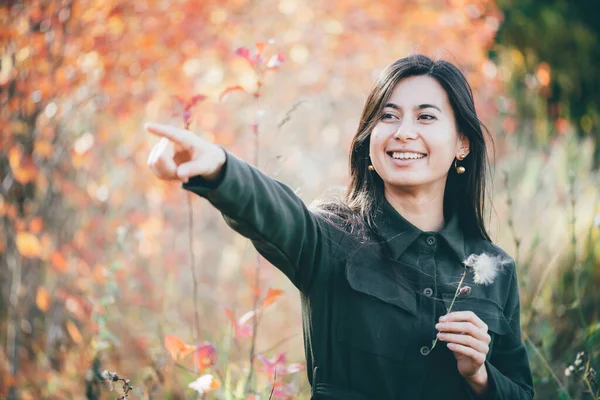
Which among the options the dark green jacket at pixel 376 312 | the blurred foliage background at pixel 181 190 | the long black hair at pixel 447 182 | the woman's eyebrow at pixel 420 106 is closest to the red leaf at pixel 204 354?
the blurred foliage background at pixel 181 190

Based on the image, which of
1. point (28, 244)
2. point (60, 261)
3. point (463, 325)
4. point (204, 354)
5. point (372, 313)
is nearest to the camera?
point (463, 325)

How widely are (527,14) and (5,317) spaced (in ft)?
20.0

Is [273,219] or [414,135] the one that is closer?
[273,219]

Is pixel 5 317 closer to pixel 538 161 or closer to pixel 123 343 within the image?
pixel 123 343

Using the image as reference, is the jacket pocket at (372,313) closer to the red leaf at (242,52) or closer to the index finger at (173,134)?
the index finger at (173,134)

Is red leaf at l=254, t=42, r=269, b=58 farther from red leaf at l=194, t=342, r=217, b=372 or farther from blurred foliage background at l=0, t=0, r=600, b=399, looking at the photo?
red leaf at l=194, t=342, r=217, b=372

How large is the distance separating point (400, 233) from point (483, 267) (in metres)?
0.27

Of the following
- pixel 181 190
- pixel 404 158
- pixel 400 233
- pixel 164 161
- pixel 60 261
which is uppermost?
pixel 404 158

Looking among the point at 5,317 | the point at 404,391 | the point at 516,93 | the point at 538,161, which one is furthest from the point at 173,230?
the point at 516,93

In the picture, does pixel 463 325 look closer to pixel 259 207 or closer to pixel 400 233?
pixel 400 233

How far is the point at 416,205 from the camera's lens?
77.8 inches

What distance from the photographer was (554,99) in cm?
788

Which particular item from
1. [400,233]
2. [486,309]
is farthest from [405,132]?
[486,309]

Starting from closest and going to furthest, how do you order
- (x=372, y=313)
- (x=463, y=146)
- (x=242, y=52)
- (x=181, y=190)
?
1. (x=372, y=313)
2. (x=463, y=146)
3. (x=242, y=52)
4. (x=181, y=190)
